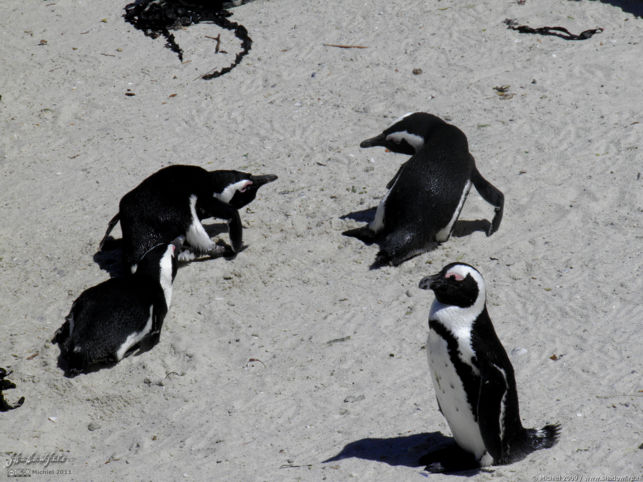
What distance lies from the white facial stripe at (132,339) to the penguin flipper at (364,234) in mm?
1471

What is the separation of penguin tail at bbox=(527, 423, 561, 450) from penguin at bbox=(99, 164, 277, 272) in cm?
256

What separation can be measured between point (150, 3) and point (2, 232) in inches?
143

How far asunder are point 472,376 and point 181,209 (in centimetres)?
280

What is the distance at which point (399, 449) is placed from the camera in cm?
354

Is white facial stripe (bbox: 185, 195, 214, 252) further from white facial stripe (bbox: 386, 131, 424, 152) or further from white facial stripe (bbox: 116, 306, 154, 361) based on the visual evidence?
white facial stripe (bbox: 386, 131, 424, 152)

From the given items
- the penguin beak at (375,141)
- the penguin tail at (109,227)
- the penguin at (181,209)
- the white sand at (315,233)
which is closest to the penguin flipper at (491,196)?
the white sand at (315,233)

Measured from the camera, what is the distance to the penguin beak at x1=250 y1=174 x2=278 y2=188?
5783 mm

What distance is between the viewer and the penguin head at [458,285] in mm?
3188

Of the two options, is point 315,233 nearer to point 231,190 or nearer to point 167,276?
point 231,190

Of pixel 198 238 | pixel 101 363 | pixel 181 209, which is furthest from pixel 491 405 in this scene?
pixel 181 209

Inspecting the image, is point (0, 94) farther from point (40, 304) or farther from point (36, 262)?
point (40, 304)

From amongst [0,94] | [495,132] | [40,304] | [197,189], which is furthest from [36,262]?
[495,132]

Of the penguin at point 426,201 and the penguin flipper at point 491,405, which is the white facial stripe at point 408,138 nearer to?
the penguin at point 426,201

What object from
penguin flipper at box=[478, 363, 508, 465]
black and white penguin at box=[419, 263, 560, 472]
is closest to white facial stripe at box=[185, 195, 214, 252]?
black and white penguin at box=[419, 263, 560, 472]
